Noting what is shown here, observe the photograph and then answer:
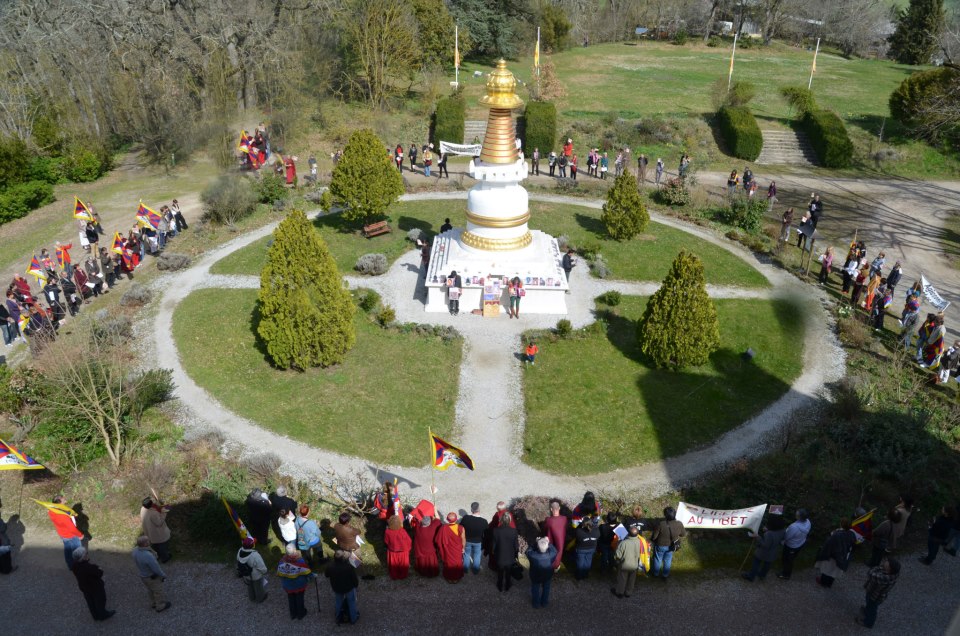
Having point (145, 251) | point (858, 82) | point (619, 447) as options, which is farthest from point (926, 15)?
point (145, 251)

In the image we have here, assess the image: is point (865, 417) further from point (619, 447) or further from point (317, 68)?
point (317, 68)

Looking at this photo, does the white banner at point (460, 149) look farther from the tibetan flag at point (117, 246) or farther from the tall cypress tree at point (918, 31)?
the tall cypress tree at point (918, 31)

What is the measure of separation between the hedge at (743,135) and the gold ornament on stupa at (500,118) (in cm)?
2184

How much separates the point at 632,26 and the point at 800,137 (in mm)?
35807

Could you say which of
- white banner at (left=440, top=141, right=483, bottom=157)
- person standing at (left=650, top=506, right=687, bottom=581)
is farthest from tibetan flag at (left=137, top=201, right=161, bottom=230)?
person standing at (left=650, top=506, right=687, bottom=581)

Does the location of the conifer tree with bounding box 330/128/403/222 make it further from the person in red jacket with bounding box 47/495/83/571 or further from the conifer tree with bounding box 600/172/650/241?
the person in red jacket with bounding box 47/495/83/571

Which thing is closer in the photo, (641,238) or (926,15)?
(641,238)

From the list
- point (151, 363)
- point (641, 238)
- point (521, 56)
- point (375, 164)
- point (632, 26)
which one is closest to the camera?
point (151, 363)

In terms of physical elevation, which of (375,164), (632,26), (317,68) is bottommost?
(375,164)

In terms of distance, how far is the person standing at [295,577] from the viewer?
10.4 m

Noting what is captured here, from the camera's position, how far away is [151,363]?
62.5ft

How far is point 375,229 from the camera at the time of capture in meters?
A: 27.2

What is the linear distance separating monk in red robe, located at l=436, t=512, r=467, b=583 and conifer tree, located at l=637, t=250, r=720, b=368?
919cm

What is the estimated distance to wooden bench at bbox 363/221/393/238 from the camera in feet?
88.9
